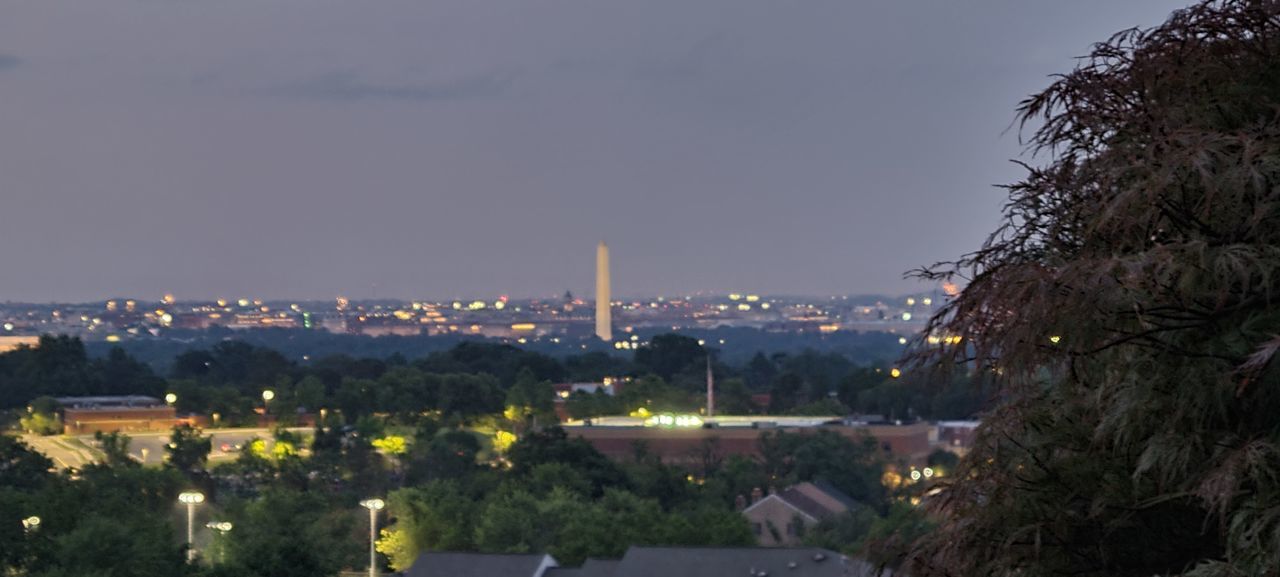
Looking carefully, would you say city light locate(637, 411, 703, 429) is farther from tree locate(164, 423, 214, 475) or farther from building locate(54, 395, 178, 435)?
building locate(54, 395, 178, 435)

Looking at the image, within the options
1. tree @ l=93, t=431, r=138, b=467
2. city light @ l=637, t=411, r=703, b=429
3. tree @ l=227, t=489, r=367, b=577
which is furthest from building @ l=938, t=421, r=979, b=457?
tree @ l=227, t=489, r=367, b=577

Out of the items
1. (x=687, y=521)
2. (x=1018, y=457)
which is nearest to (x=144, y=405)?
(x=687, y=521)

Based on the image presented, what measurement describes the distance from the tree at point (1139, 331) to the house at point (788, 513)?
5730cm

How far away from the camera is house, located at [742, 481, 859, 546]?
225 ft

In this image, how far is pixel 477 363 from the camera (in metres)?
149

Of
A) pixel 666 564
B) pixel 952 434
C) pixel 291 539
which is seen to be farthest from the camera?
pixel 952 434

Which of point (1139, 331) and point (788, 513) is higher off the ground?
point (1139, 331)

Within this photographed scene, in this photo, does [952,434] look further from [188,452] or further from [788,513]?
[188,452]

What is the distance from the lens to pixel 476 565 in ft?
145

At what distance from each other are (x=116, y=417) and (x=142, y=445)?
11.6m

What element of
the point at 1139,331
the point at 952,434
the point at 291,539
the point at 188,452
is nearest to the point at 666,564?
the point at 291,539

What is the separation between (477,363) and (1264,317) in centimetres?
14265

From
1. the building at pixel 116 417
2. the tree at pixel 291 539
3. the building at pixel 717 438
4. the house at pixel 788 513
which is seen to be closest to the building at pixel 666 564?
the tree at pixel 291 539

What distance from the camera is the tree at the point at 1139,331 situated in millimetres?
7055
